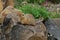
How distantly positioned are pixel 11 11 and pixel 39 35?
96 centimetres

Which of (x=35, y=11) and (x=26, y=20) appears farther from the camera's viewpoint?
(x=35, y=11)

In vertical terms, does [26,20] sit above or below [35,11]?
above

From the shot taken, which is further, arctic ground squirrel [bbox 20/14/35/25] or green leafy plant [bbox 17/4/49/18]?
green leafy plant [bbox 17/4/49/18]

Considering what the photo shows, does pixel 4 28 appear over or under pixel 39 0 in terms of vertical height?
over

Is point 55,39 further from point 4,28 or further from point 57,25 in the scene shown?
point 4,28

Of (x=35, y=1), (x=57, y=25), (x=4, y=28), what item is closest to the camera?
(x=4, y=28)

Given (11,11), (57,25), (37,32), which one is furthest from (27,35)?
(57,25)

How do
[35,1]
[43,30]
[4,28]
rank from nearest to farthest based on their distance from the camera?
[4,28], [43,30], [35,1]

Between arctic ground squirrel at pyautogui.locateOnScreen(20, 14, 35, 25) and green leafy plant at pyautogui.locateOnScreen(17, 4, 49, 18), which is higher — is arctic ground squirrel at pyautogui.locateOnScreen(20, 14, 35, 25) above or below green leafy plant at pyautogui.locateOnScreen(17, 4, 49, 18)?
above

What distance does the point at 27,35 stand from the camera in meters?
7.00

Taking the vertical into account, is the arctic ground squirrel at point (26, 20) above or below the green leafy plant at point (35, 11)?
above

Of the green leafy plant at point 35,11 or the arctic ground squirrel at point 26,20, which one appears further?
the green leafy plant at point 35,11

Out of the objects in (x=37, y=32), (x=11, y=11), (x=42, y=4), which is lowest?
(x=42, y=4)

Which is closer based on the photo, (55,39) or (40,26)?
(40,26)
